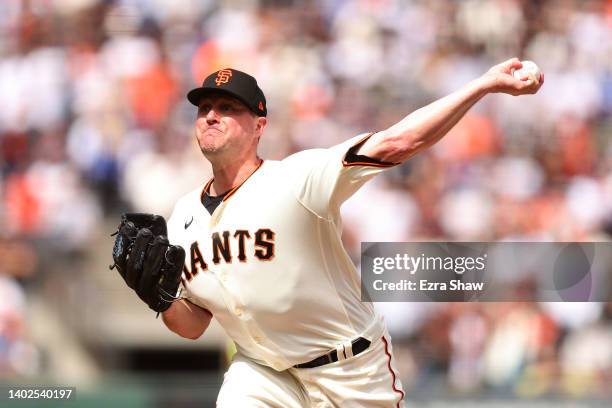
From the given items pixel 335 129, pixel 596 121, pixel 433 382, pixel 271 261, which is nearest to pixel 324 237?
pixel 271 261

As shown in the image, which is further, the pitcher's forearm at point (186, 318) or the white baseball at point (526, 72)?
the pitcher's forearm at point (186, 318)

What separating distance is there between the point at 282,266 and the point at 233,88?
81 centimetres

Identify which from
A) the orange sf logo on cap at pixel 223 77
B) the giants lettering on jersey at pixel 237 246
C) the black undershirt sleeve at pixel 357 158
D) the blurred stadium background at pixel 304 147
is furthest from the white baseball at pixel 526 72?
the blurred stadium background at pixel 304 147

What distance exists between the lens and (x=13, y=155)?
405 inches

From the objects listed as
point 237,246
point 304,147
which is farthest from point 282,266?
point 304,147

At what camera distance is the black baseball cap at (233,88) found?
4.98 meters

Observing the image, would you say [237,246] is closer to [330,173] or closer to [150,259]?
[150,259]

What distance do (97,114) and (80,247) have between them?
124 centimetres

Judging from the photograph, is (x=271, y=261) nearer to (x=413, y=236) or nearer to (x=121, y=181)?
(x=413, y=236)

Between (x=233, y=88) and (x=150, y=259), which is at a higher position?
(x=233, y=88)

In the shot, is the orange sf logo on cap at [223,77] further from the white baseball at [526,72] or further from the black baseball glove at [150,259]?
the white baseball at [526,72]

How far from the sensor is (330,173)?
15.0ft

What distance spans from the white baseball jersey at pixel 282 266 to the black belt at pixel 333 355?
1.0 inches

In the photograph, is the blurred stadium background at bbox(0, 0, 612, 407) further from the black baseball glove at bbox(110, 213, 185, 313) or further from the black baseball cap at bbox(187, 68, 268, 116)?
the black baseball cap at bbox(187, 68, 268, 116)
